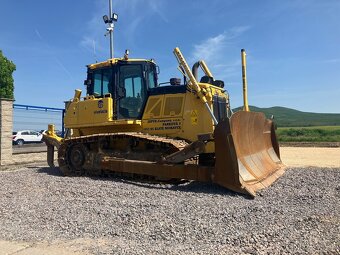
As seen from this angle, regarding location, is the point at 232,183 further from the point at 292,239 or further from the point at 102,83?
the point at 102,83

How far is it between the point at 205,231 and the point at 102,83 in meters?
7.13

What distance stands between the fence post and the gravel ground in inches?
221

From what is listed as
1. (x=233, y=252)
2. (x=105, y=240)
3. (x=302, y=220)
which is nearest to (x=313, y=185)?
(x=302, y=220)

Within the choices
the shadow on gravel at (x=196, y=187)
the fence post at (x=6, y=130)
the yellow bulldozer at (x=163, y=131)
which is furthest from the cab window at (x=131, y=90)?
the fence post at (x=6, y=130)

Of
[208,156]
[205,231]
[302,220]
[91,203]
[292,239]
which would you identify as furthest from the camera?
[208,156]

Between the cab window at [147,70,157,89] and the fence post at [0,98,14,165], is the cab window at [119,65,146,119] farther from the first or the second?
the fence post at [0,98,14,165]

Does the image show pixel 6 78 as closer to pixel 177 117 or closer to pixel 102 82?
pixel 102 82

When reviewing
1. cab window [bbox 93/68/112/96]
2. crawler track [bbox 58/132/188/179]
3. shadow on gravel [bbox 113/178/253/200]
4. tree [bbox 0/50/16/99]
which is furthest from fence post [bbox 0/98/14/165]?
tree [bbox 0/50/16/99]

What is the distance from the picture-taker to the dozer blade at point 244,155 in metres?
7.50

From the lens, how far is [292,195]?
24.5ft

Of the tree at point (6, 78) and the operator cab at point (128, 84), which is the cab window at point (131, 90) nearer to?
the operator cab at point (128, 84)

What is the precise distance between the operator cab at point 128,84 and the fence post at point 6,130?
5072 millimetres

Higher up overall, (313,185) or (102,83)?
(102,83)

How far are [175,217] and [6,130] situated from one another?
1039 centimetres
